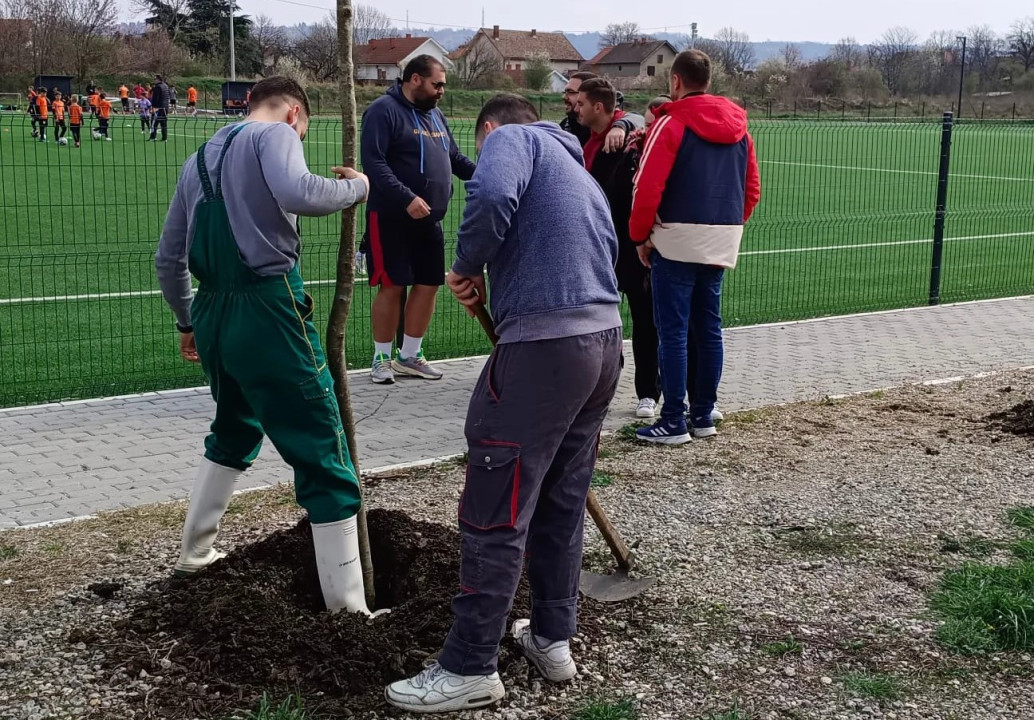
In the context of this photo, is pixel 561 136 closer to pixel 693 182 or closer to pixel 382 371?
pixel 693 182

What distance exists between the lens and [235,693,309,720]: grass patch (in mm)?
3529

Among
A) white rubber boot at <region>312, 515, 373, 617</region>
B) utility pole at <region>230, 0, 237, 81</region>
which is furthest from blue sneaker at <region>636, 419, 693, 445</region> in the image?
utility pole at <region>230, 0, 237, 81</region>

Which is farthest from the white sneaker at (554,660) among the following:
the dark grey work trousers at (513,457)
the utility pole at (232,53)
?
the utility pole at (232,53)

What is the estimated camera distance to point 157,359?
884 cm

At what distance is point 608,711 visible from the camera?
3.68m

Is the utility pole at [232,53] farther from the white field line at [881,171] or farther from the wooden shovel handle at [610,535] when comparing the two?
the wooden shovel handle at [610,535]

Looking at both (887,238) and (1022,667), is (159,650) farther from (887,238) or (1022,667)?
(887,238)

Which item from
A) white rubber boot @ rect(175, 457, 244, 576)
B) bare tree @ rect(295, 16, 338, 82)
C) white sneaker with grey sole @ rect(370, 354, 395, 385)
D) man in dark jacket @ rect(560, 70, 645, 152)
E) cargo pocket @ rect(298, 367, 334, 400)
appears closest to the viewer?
cargo pocket @ rect(298, 367, 334, 400)

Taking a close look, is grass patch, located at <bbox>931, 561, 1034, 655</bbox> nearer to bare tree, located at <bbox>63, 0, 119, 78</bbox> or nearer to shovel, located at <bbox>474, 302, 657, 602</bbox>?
shovel, located at <bbox>474, 302, 657, 602</bbox>

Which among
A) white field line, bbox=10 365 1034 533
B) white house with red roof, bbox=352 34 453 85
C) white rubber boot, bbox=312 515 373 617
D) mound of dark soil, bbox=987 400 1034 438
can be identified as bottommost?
white field line, bbox=10 365 1034 533

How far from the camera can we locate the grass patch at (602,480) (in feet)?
19.9

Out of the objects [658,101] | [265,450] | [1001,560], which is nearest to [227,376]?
[265,450]

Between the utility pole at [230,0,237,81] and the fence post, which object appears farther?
the utility pole at [230,0,237,81]

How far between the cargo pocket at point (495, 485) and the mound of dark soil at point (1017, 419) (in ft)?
15.4
